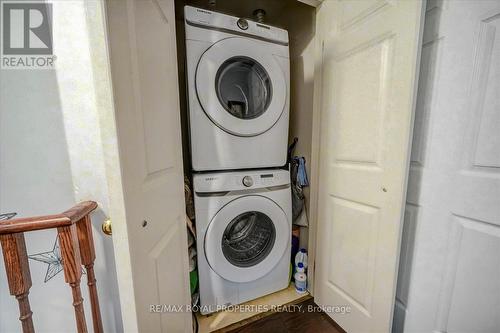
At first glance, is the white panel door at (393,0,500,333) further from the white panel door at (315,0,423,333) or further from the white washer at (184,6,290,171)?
the white washer at (184,6,290,171)

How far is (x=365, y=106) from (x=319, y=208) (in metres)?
0.64

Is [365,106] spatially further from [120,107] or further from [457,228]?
[120,107]

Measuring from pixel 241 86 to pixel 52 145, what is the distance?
100 centimetres

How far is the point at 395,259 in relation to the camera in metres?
0.83

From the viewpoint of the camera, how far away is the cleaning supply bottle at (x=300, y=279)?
1.36m

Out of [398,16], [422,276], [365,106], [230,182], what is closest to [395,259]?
[422,276]

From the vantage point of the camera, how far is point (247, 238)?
1334mm

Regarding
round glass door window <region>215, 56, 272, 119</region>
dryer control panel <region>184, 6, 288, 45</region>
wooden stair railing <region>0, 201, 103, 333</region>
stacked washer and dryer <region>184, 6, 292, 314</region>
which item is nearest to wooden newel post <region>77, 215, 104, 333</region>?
wooden stair railing <region>0, 201, 103, 333</region>

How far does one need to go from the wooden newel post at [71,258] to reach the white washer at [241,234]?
1.72 ft

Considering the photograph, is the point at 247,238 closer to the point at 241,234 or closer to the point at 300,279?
the point at 241,234

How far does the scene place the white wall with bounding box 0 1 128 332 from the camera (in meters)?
0.68

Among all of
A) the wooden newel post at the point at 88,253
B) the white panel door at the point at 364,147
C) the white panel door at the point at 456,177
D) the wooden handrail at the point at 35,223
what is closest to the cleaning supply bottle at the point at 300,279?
the white panel door at the point at 364,147

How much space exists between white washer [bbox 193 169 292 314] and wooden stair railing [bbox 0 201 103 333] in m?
0.49

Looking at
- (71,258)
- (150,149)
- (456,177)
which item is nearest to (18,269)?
(71,258)
